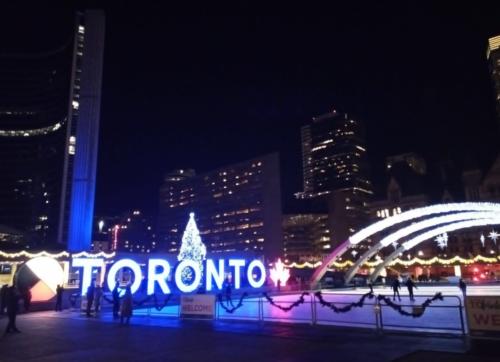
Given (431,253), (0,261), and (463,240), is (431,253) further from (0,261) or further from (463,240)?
(0,261)

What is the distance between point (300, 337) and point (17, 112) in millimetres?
135430

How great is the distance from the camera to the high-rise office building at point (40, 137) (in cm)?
12025

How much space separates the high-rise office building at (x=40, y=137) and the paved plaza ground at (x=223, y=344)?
10770 centimetres

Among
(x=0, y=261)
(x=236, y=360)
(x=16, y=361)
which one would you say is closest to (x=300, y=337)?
(x=236, y=360)

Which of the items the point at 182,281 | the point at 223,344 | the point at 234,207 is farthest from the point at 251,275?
the point at 234,207

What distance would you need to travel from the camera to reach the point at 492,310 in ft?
42.9

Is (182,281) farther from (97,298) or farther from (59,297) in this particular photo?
(59,297)

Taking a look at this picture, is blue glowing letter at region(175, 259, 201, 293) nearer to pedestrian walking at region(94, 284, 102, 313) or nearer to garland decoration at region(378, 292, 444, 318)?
pedestrian walking at region(94, 284, 102, 313)

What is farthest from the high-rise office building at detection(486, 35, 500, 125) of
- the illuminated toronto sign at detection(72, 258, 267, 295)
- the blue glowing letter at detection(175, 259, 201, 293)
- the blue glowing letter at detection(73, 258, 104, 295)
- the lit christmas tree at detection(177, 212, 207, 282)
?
the blue glowing letter at detection(73, 258, 104, 295)

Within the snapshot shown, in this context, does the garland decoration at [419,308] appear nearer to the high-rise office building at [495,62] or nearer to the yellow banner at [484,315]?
the yellow banner at [484,315]

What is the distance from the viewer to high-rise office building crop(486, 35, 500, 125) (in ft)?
514

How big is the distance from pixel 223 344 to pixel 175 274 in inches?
719

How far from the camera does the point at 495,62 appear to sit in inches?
6260

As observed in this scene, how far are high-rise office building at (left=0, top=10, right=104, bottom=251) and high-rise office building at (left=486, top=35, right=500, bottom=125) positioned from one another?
470 feet
